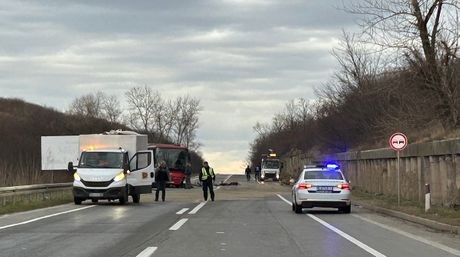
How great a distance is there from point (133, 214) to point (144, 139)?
8835mm

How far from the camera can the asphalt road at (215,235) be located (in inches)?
454

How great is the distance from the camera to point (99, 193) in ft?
81.7

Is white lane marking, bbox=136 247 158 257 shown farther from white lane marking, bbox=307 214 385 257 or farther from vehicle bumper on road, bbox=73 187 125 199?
vehicle bumper on road, bbox=73 187 125 199

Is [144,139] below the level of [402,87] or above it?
below

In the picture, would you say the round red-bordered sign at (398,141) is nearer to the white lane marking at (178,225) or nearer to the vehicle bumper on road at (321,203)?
the vehicle bumper on road at (321,203)

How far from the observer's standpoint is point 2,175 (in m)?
29.6

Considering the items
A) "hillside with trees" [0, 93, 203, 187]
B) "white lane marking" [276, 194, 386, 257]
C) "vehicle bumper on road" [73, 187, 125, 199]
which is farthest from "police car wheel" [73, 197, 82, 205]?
"hillside with trees" [0, 93, 203, 187]

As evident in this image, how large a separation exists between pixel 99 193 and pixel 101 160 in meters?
1.64

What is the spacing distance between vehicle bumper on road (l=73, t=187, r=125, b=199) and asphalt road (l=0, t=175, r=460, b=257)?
419cm

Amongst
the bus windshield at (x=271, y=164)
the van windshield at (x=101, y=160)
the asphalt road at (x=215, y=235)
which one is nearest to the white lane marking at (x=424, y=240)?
the asphalt road at (x=215, y=235)

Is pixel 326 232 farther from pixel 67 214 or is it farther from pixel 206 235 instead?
pixel 67 214

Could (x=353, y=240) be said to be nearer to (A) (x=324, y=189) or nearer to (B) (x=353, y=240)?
(B) (x=353, y=240)

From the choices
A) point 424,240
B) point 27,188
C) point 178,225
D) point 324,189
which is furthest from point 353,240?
point 27,188

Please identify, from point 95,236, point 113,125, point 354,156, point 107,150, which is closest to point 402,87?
point 354,156
